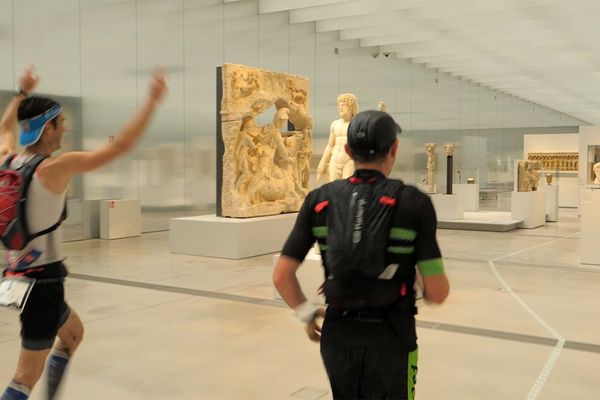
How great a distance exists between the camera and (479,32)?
1756 cm

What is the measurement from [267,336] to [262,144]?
263 inches

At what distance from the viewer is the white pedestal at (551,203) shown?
61.7 ft

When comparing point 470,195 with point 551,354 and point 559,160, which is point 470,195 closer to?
point 559,160

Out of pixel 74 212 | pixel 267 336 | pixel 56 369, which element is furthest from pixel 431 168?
pixel 56 369

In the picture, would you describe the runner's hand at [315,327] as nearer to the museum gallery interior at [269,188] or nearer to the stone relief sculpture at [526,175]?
the museum gallery interior at [269,188]

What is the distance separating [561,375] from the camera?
460 cm

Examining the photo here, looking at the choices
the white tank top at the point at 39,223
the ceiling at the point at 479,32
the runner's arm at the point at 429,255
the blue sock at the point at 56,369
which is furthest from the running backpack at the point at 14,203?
the ceiling at the point at 479,32

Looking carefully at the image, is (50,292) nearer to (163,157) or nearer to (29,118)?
(29,118)

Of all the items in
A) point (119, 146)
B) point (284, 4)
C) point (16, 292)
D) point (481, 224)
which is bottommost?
point (481, 224)

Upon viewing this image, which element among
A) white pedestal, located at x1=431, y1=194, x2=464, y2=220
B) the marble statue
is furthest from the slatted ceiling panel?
the marble statue

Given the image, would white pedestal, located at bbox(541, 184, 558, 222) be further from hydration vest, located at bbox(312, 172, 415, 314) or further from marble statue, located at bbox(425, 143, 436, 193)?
hydration vest, located at bbox(312, 172, 415, 314)

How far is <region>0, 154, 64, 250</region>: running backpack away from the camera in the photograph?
289 cm

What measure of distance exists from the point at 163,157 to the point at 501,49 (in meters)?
10.8

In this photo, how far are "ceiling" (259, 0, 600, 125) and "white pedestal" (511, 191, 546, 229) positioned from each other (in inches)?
167
